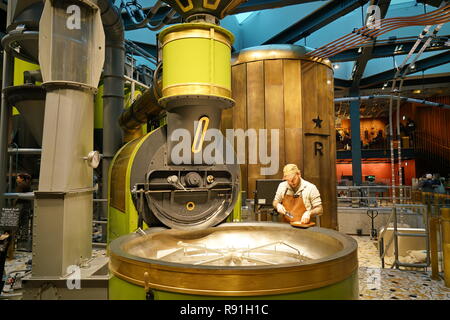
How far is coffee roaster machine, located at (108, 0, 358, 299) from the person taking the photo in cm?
161

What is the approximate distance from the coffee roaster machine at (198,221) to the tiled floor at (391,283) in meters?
2.21

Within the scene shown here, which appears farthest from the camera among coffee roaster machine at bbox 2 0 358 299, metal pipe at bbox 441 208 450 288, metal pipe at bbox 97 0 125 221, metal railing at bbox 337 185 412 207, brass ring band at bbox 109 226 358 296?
metal railing at bbox 337 185 412 207

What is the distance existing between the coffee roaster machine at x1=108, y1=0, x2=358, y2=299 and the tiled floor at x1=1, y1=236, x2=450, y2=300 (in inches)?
87.1

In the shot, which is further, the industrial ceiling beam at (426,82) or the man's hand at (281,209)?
the industrial ceiling beam at (426,82)

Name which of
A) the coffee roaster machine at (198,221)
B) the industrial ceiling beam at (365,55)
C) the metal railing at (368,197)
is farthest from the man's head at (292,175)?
the industrial ceiling beam at (365,55)

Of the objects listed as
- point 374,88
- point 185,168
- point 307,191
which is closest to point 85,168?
point 185,168

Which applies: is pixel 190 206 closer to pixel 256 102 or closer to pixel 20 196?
pixel 20 196

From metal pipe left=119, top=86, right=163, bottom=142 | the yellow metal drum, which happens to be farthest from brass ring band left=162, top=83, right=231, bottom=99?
metal pipe left=119, top=86, right=163, bottom=142

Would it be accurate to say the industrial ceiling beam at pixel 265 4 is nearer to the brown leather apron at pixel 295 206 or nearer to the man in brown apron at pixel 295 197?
the man in brown apron at pixel 295 197

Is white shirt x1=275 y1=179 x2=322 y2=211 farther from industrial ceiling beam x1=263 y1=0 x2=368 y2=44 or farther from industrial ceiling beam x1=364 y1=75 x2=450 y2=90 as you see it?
industrial ceiling beam x1=364 y1=75 x2=450 y2=90

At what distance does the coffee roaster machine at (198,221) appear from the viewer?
5.29 feet
